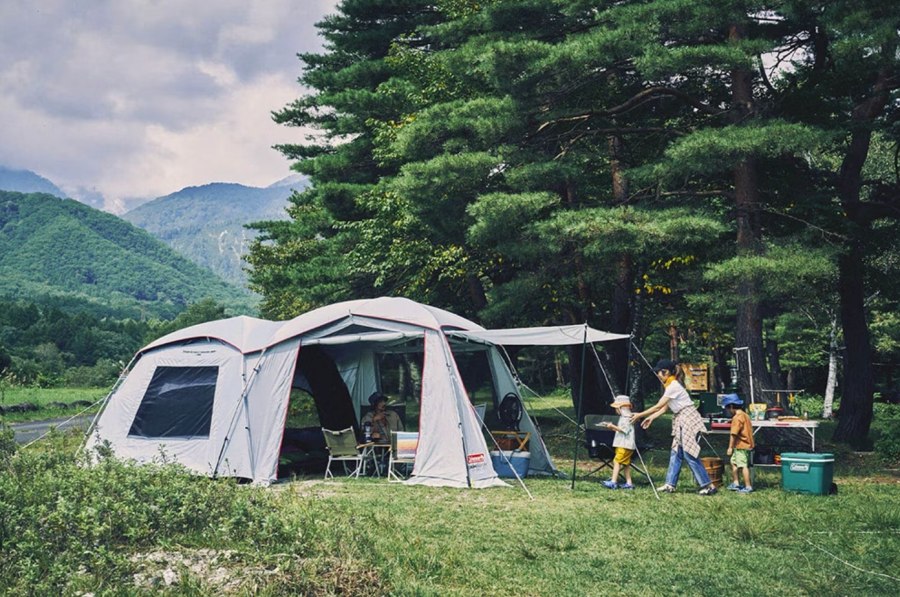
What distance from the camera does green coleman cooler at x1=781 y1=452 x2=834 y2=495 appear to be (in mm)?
9523

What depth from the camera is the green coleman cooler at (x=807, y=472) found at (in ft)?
31.2

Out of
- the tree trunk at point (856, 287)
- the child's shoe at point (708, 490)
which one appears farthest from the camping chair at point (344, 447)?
the tree trunk at point (856, 287)

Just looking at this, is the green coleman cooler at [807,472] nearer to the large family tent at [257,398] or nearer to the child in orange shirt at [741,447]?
the child in orange shirt at [741,447]

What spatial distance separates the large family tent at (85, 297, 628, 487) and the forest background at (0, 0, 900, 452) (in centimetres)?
266

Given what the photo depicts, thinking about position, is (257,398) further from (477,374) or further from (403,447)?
(477,374)

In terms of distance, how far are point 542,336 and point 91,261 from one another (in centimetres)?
14253

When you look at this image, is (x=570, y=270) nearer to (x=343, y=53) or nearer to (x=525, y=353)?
(x=343, y=53)

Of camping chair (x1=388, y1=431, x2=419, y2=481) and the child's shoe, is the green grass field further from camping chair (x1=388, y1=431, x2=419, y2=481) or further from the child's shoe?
camping chair (x1=388, y1=431, x2=419, y2=481)

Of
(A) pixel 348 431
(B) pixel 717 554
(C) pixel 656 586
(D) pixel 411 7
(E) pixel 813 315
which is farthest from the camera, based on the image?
(E) pixel 813 315

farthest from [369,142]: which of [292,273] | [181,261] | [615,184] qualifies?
[181,261]

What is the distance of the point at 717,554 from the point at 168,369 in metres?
7.80

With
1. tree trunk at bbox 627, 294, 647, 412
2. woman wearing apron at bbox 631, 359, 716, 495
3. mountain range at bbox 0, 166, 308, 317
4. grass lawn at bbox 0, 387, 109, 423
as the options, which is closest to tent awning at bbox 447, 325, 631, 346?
woman wearing apron at bbox 631, 359, 716, 495

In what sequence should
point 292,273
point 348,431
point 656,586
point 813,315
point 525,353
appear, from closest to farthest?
point 656,586
point 348,431
point 292,273
point 813,315
point 525,353

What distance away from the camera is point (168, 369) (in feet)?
38.6
